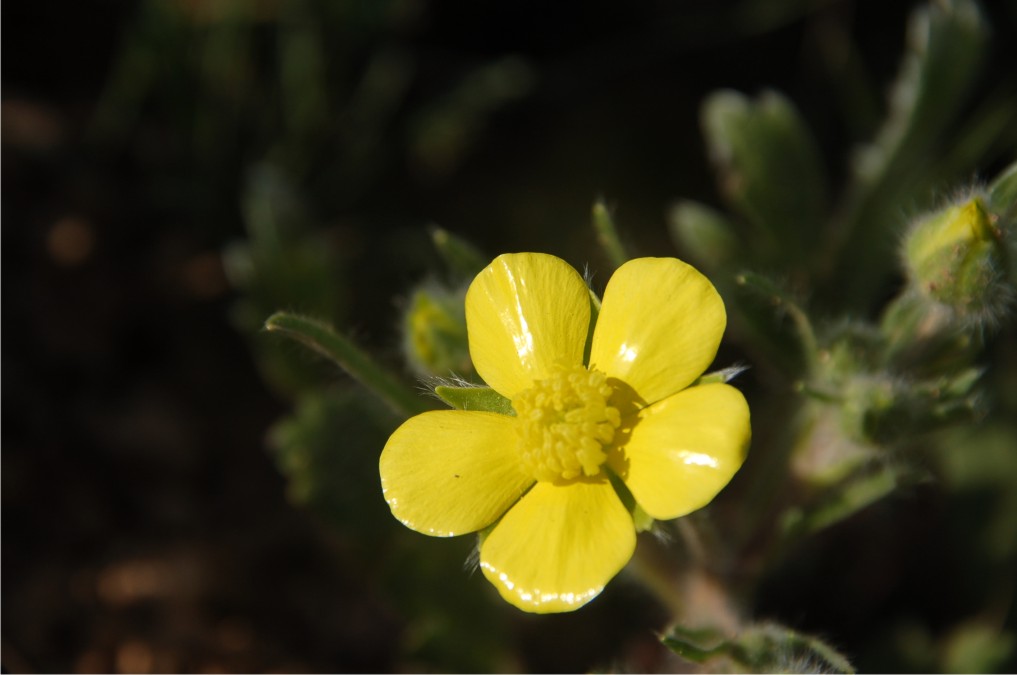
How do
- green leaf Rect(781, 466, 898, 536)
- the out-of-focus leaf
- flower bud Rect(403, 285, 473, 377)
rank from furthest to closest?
1. the out-of-focus leaf
2. flower bud Rect(403, 285, 473, 377)
3. green leaf Rect(781, 466, 898, 536)

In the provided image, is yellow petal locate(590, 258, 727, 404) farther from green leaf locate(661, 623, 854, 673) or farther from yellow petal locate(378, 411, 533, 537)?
green leaf locate(661, 623, 854, 673)

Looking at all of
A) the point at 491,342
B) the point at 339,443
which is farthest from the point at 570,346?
the point at 339,443

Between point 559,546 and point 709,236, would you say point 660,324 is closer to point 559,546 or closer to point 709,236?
point 559,546

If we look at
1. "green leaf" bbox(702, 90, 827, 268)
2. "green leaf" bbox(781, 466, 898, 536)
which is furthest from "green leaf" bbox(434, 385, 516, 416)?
"green leaf" bbox(702, 90, 827, 268)

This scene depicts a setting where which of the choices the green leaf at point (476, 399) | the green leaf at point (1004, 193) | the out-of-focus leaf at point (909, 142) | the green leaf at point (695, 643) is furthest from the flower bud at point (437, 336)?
the out-of-focus leaf at point (909, 142)

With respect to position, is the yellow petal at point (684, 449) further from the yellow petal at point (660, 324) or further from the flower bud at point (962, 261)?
the flower bud at point (962, 261)

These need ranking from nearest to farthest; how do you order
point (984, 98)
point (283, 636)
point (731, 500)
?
point (283, 636)
point (731, 500)
point (984, 98)

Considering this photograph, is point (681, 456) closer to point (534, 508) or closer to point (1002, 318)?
point (534, 508)

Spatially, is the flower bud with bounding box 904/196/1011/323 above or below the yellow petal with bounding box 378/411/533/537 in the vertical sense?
above

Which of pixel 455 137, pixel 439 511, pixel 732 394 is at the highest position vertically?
pixel 455 137
